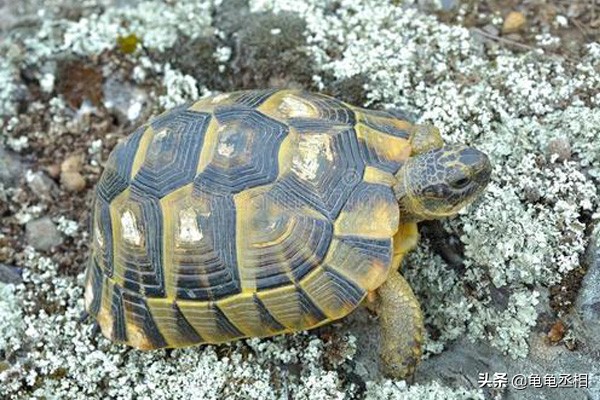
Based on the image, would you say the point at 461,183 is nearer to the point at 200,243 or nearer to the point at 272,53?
the point at 200,243

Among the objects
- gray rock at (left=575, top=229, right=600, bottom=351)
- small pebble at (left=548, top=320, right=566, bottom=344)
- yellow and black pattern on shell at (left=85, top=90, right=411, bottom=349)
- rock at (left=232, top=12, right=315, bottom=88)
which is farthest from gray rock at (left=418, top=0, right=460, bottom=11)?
small pebble at (left=548, top=320, right=566, bottom=344)

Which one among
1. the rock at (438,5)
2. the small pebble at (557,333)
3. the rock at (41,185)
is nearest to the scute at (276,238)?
the small pebble at (557,333)

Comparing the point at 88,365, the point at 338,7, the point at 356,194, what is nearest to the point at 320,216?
the point at 356,194

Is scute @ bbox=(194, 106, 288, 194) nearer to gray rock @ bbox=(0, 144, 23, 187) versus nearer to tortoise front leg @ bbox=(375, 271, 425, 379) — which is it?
tortoise front leg @ bbox=(375, 271, 425, 379)

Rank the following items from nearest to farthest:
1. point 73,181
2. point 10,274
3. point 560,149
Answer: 1. point 560,149
2. point 10,274
3. point 73,181

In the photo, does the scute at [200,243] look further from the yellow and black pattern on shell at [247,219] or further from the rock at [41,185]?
the rock at [41,185]

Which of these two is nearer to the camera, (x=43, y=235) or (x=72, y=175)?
(x=43, y=235)

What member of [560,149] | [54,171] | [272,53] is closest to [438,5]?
[272,53]
